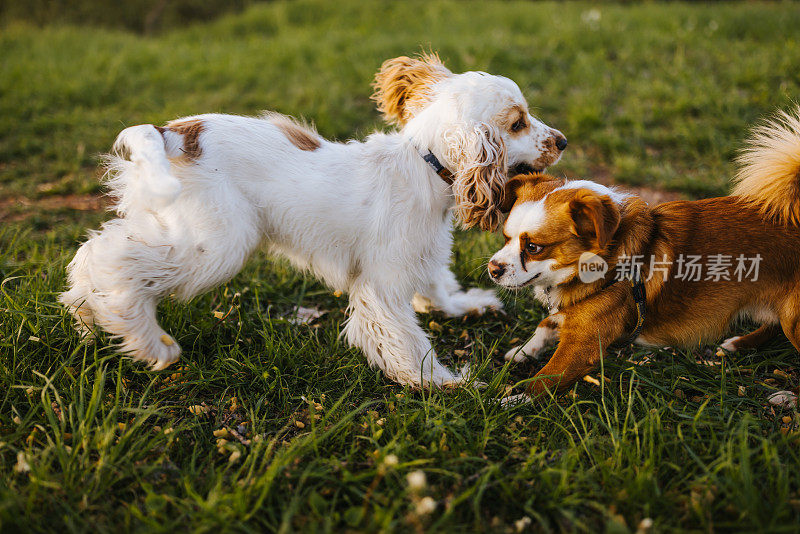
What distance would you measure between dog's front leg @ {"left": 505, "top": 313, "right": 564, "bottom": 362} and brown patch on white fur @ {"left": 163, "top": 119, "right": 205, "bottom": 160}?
1.97 metres

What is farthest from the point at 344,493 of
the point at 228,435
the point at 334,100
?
the point at 334,100

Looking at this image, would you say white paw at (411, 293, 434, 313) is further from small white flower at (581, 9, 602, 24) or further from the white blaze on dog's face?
small white flower at (581, 9, 602, 24)

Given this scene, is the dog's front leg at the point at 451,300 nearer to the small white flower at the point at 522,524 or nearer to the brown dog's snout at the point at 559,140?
the brown dog's snout at the point at 559,140

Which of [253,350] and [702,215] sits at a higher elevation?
[702,215]

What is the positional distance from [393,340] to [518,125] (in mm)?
1326

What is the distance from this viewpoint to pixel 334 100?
635 cm

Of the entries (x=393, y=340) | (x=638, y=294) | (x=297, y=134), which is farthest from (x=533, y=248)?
(x=297, y=134)

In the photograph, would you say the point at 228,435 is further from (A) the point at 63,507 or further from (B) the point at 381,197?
(B) the point at 381,197

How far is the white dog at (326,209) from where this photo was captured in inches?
101

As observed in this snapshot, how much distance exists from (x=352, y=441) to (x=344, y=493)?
312 mm

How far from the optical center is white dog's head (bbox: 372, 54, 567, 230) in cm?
266

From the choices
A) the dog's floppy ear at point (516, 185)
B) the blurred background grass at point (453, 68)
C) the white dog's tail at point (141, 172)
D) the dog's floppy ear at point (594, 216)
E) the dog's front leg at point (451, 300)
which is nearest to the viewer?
the white dog's tail at point (141, 172)


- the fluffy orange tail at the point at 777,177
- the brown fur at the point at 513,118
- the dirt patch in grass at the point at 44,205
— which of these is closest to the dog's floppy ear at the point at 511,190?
the brown fur at the point at 513,118

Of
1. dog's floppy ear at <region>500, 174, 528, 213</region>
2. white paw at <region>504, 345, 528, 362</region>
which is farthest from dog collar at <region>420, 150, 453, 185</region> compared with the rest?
white paw at <region>504, 345, 528, 362</region>
